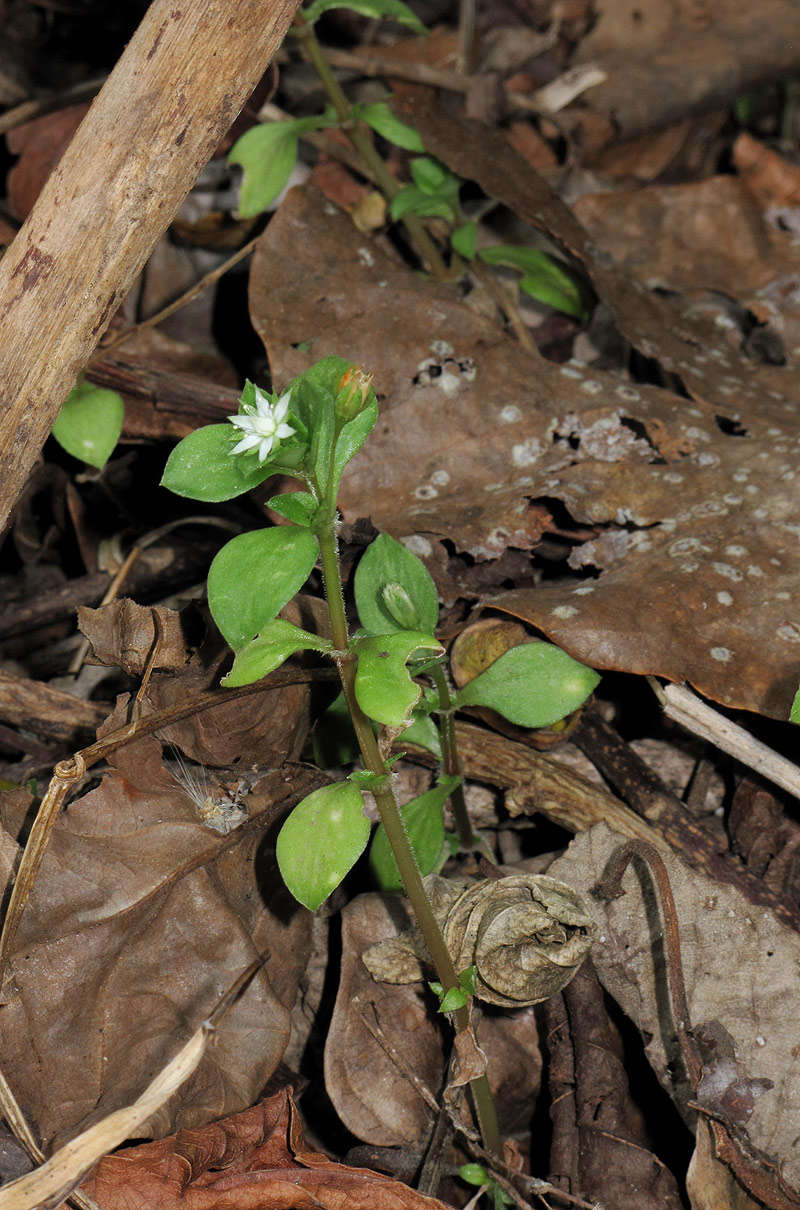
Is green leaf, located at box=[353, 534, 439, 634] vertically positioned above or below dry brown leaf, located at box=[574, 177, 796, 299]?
above

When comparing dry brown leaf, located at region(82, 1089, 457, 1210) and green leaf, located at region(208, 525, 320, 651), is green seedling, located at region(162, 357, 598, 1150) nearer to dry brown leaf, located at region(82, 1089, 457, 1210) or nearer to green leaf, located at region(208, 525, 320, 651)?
green leaf, located at region(208, 525, 320, 651)

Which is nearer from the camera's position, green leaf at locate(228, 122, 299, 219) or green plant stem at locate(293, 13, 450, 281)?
green plant stem at locate(293, 13, 450, 281)

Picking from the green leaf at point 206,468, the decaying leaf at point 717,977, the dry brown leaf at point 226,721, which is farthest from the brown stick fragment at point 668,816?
the green leaf at point 206,468

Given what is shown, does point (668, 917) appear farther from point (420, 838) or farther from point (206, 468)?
point (206, 468)

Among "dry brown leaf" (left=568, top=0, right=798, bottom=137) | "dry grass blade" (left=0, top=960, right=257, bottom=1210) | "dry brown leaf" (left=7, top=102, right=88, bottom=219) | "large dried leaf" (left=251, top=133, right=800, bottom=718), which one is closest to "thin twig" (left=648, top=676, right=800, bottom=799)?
"large dried leaf" (left=251, top=133, right=800, bottom=718)

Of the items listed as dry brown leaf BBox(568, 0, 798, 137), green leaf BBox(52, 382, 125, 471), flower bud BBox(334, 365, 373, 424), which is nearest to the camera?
flower bud BBox(334, 365, 373, 424)

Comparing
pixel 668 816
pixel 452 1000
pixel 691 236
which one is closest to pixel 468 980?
pixel 452 1000

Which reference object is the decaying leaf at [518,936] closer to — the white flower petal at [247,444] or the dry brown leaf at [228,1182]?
the dry brown leaf at [228,1182]
